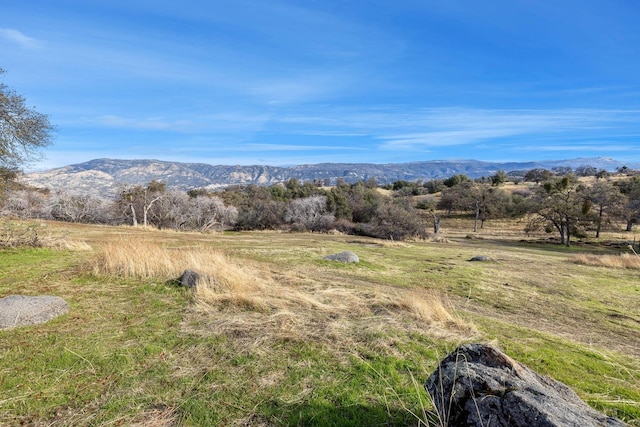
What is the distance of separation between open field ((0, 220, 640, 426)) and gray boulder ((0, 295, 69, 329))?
7.4 inches

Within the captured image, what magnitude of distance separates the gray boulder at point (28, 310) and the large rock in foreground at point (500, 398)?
19.1 ft

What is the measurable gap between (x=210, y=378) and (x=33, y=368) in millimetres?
2076

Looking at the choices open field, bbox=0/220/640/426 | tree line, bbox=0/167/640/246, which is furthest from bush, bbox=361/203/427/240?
open field, bbox=0/220/640/426

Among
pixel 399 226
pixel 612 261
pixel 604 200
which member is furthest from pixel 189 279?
pixel 604 200

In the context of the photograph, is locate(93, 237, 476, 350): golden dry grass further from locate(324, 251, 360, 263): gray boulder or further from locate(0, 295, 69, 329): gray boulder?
locate(324, 251, 360, 263): gray boulder

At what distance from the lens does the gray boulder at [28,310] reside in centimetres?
492

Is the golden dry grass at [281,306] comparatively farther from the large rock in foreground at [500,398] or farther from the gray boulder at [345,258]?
the gray boulder at [345,258]

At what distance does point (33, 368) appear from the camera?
381 centimetres

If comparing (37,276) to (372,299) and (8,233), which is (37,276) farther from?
(372,299)

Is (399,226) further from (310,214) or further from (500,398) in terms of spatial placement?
(500,398)

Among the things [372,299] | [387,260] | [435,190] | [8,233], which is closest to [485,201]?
[435,190]

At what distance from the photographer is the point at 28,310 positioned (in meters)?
5.12

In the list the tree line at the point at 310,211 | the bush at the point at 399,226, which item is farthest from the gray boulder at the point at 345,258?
the tree line at the point at 310,211

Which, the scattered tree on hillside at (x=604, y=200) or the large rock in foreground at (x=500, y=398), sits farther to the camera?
the scattered tree on hillside at (x=604, y=200)
